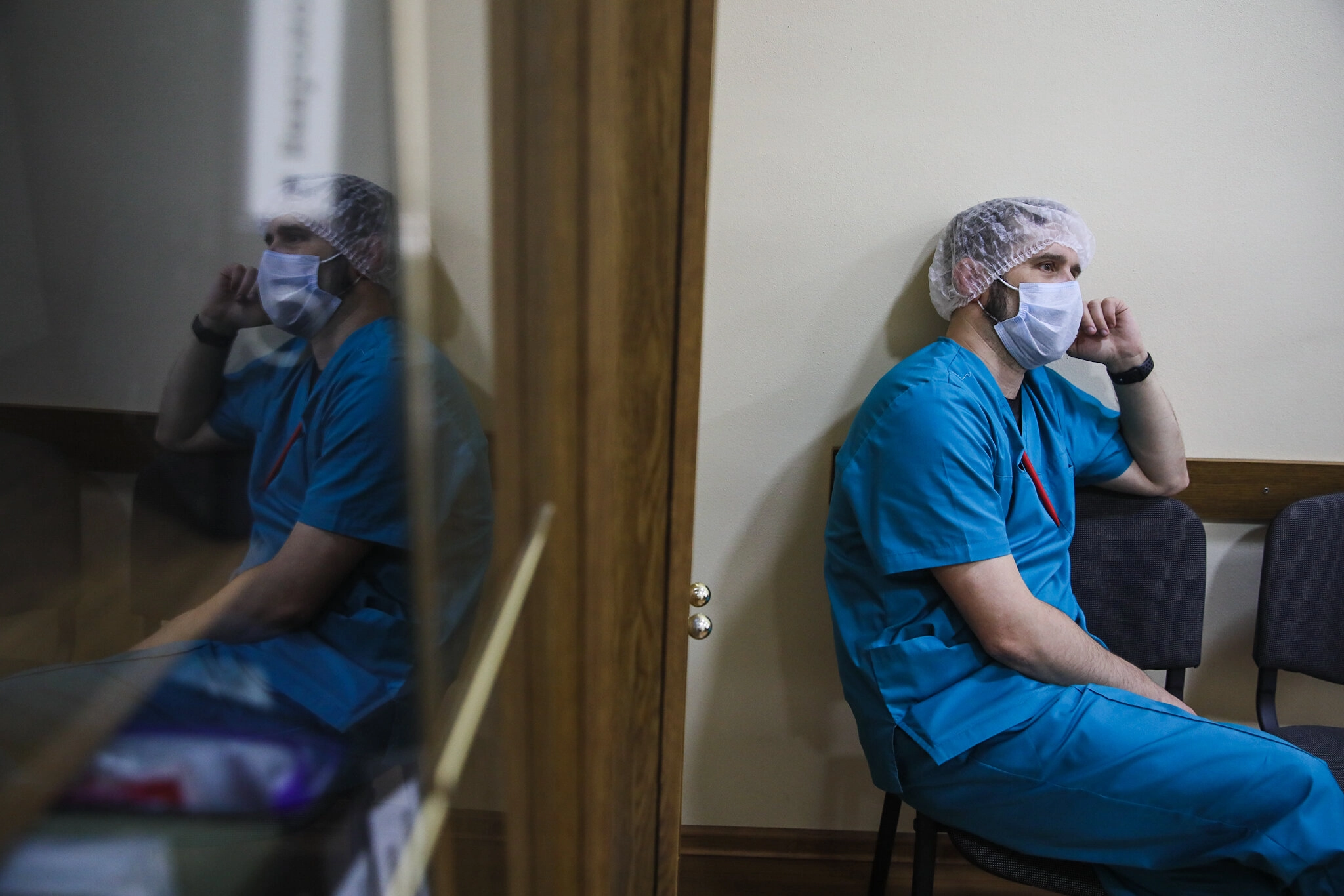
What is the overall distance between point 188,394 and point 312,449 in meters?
0.05

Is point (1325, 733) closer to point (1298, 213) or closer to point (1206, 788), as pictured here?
point (1206, 788)

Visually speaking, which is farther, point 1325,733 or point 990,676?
point 1325,733

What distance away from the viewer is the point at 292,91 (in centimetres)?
15

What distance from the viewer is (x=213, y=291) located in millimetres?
122

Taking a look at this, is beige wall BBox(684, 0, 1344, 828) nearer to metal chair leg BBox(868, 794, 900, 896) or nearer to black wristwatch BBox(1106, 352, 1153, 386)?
black wristwatch BBox(1106, 352, 1153, 386)

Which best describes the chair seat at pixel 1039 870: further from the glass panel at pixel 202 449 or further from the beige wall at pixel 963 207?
the glass panel at pixel 202 449

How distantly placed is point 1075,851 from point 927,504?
0.53 metres

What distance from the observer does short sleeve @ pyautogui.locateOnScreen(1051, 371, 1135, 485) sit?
1.39 meters

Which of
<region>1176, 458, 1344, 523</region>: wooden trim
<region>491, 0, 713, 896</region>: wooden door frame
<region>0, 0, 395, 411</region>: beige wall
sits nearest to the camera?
<region>0, 0, 395, 411</region>: beige wall

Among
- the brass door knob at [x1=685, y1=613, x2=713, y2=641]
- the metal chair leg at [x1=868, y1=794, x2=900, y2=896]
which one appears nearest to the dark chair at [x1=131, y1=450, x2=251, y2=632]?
the brass door knob at [x1=685, y1=613, x2=713, y2=641]

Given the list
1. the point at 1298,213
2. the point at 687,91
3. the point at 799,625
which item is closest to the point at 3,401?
the point at 687,91

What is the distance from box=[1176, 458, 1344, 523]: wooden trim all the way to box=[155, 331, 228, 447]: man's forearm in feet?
5.63

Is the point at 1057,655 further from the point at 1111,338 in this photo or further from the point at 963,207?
the point at 963,207

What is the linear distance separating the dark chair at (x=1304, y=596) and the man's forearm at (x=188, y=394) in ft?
5.67
